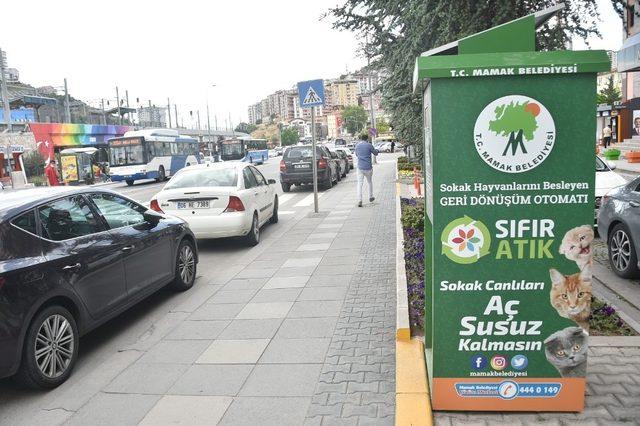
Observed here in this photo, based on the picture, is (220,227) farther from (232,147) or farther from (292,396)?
(232,147)

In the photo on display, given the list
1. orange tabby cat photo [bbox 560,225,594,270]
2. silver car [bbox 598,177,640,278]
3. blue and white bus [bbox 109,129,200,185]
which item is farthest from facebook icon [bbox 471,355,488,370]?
blue and white bus [bbox 109,129,200,185]

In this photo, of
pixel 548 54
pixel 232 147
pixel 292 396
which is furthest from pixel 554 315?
pixel 232 147

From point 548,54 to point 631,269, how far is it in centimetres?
460

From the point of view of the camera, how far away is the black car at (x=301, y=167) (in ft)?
65.2

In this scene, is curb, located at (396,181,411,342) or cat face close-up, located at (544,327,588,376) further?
curb, located at (396,181,411,342)

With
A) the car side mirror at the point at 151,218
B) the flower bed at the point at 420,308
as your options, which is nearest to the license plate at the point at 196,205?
the car side mirror at the point at 151,218

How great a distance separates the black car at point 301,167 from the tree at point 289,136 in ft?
400

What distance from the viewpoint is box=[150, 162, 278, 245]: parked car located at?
947 centimetres

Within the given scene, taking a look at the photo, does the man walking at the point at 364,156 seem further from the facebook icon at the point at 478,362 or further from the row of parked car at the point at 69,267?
the facebook icon at the point at 478,362

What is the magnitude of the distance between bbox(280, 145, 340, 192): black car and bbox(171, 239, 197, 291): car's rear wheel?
12506mm

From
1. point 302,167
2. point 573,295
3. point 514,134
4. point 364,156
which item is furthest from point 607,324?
point 302,167

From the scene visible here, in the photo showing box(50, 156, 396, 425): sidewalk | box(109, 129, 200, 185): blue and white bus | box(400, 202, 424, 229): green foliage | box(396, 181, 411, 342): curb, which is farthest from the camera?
box(109, 129, 200, 185): blue and white bus

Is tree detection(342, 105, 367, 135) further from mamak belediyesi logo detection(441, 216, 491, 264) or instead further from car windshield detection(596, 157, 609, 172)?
mamak belediyesi logo detection(441, 216, 491, 264)

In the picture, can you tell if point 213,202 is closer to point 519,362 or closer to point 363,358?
point 363,358
